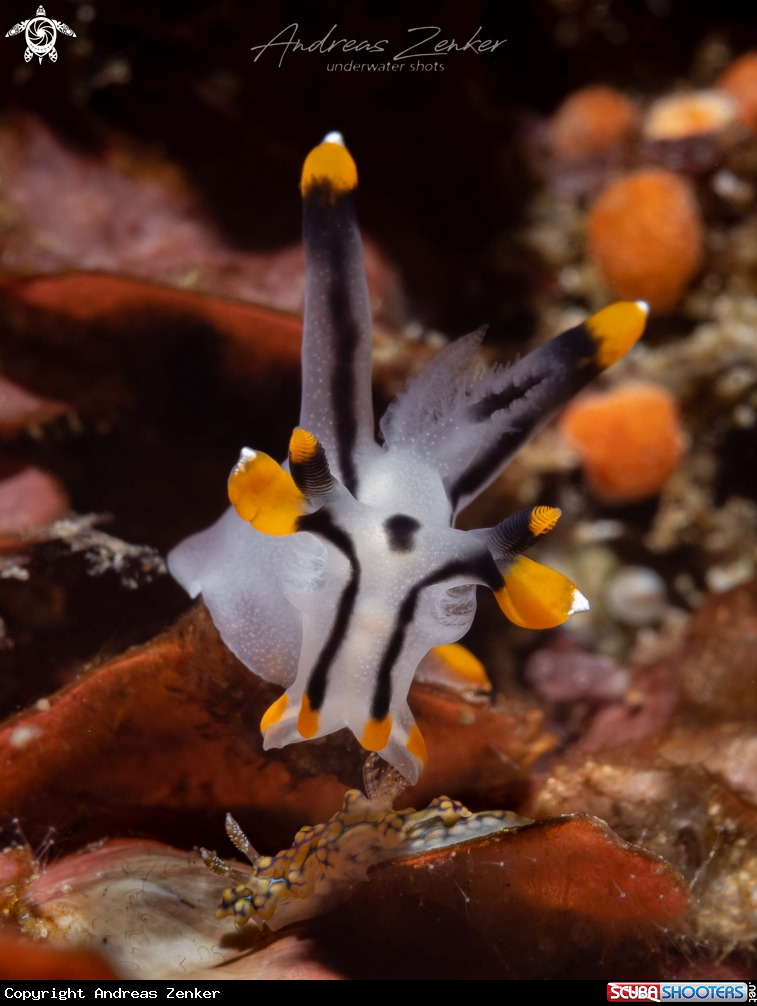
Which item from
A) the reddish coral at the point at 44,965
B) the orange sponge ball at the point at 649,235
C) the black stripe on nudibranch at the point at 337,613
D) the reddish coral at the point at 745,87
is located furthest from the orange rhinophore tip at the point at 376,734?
the reddish coral at the point at 745,87

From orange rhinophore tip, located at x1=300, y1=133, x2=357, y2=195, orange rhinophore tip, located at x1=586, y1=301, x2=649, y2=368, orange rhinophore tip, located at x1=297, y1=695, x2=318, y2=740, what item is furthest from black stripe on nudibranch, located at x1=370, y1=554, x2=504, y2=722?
orange rhinophore tip, located at x1=300, y1=133, x2=357, y2=195

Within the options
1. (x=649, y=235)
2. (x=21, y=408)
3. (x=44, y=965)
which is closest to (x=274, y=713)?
(x=44, y=965)

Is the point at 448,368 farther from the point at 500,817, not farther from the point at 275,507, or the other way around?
the point at 500,817

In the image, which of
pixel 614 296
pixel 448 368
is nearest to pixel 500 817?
pixel 448 368

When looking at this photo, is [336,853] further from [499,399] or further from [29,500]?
[29,500]

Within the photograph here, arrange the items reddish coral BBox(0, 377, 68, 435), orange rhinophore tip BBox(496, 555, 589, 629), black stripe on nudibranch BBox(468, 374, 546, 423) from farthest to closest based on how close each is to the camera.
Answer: reddish coral BBox(0, 377, 68, 435) < black stripe on nudibranch BBox(468, 374, 546, 423) < orange rhinophore tip BBox(496, 555, 589, 629)

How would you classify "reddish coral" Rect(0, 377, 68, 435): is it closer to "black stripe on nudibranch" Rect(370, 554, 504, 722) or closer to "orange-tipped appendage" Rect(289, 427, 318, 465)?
"orange-tipped appendage" Rect(289, 427, 318, 465)
